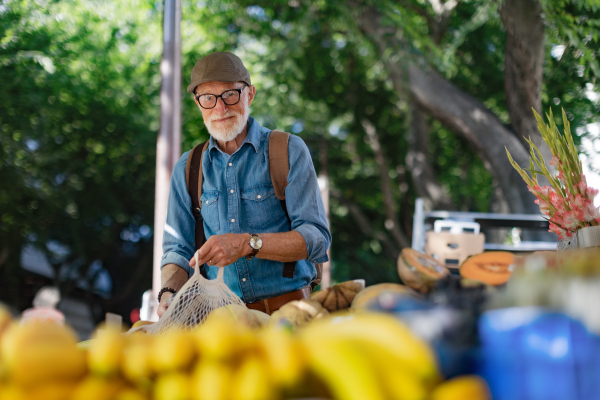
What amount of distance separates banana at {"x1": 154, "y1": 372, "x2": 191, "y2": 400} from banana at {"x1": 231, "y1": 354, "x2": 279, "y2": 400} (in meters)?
0.06

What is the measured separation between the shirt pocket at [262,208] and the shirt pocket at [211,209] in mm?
110

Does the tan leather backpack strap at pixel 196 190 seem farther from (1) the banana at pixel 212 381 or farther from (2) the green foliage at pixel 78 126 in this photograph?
(2) the green foliage at pixel 78 126

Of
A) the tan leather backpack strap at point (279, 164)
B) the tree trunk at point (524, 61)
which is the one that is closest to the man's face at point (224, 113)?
the tan leather backpack strap at point (279, 164)

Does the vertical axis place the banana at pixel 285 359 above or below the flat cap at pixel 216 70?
below

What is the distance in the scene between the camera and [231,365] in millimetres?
684

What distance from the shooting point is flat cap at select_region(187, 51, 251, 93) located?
1.84m

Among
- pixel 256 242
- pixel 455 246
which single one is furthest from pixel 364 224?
pixel 256 242

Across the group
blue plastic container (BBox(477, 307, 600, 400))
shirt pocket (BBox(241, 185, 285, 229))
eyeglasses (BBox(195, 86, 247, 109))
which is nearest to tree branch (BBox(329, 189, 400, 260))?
shirt pocket (BBox(241, 185, 285, 229))

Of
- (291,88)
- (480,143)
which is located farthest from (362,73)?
(480,143)

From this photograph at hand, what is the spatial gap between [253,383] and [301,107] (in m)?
11.0

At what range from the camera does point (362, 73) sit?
11539 millimetres

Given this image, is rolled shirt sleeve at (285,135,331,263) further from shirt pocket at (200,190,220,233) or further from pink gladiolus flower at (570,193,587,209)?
pink gladiolus flower at (570,193,587,209)

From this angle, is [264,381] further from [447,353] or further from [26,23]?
[26,23]

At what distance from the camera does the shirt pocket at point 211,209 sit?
1.98m
